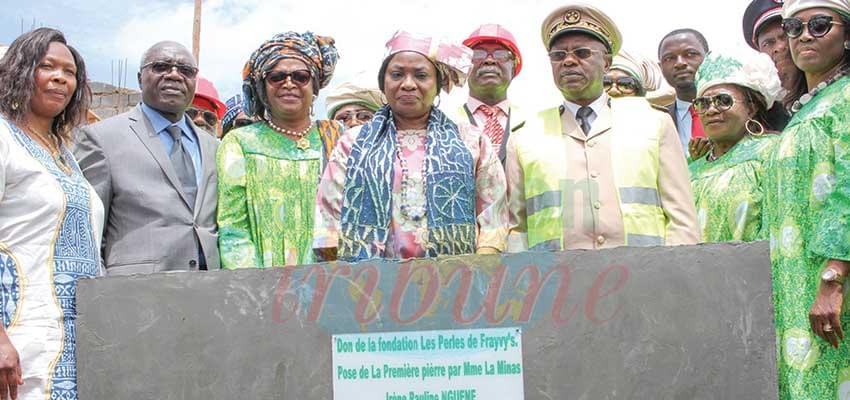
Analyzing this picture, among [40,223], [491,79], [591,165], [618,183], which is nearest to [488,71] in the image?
[491,79]

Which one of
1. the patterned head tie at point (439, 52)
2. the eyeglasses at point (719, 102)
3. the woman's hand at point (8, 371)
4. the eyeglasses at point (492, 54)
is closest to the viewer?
the woman's hand at point (8, 371)

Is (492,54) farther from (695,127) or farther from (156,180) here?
(156,180)

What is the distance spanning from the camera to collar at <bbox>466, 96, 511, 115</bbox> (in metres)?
6.10

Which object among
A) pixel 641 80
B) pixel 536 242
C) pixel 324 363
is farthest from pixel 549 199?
pixel 641 80

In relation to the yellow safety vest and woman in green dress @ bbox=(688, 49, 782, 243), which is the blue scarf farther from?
woman in green dress @ bbox=(688, 49, 782, 243)

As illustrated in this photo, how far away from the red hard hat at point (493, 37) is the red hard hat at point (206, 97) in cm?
198

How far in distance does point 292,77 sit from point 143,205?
94 cm

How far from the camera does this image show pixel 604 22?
4.62m

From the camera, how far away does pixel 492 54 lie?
630 centimetres

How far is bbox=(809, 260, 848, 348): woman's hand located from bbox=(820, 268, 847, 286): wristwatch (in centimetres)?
1

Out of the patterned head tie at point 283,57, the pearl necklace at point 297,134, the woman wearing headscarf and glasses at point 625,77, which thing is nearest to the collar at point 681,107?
the woman wearing headscarf and glasses at point 625,77

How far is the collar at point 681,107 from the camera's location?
6423 mm

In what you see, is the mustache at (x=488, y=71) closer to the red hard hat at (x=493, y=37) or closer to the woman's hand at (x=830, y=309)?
the red hard hat at (x=493, y=37)

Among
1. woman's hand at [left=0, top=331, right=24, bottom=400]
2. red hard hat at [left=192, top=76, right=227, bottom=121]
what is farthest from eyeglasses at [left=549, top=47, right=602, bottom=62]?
red hard hat at [left=192, top=76, right=227, bottom=121]
